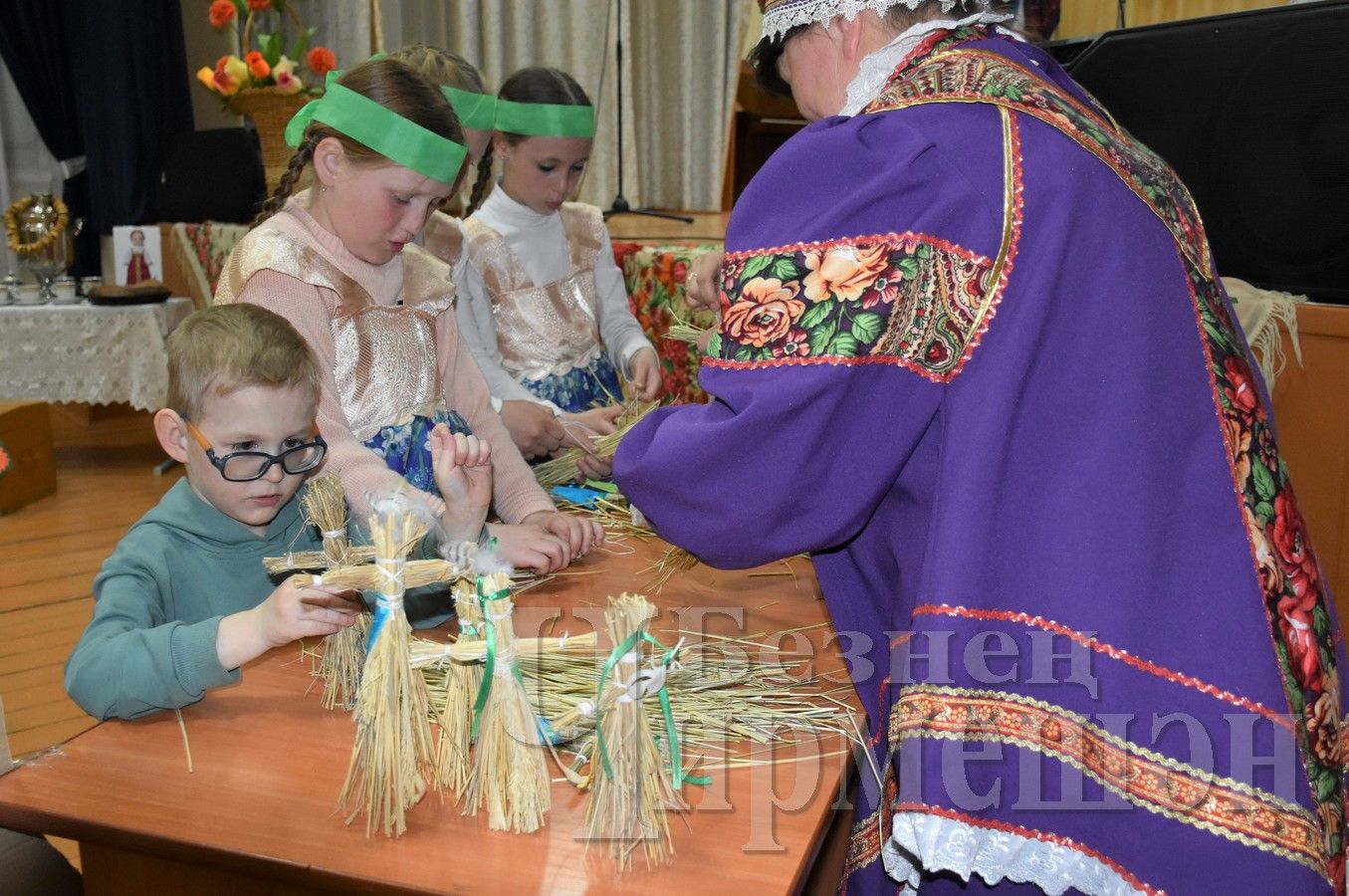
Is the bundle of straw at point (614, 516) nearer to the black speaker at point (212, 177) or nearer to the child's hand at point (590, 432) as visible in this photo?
the child's hand at point (590, 432)

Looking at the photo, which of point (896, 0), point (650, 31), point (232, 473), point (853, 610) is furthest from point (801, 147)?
point (650, 31)

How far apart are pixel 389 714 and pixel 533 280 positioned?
191cm

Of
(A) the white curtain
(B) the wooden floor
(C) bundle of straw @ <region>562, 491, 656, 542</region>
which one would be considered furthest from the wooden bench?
(C) bundle of straw @ <region>562, 491, 656, 542</region>

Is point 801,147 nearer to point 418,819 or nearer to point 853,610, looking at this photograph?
point 853,610

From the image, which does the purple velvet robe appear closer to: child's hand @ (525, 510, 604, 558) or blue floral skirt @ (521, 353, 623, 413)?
child's hand @ (525, 510, 604, 558)

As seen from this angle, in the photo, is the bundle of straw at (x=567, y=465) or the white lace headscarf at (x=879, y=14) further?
the bundle of straw at (x=567, y=465)

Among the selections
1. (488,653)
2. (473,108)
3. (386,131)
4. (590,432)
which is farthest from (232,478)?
(473,108)

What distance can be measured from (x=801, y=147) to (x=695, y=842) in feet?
2.19

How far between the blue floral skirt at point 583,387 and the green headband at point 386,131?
100cm

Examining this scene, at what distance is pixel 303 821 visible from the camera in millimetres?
989

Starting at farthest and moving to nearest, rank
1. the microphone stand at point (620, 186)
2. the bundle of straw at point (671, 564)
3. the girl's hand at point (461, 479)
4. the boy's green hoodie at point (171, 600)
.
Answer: the microphone stand at point (620, 186), the bundle of straw at point (671, 564), the girl's hand at point (461, 479), the boy's green hoodie at point (171, 600)

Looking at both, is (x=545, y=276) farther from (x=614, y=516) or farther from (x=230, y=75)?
(x=230, y=75)

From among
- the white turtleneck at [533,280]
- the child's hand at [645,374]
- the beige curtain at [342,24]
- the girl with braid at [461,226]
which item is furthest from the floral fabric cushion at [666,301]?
the beige curtain at [342,24]

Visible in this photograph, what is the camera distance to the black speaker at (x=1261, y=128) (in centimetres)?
257
